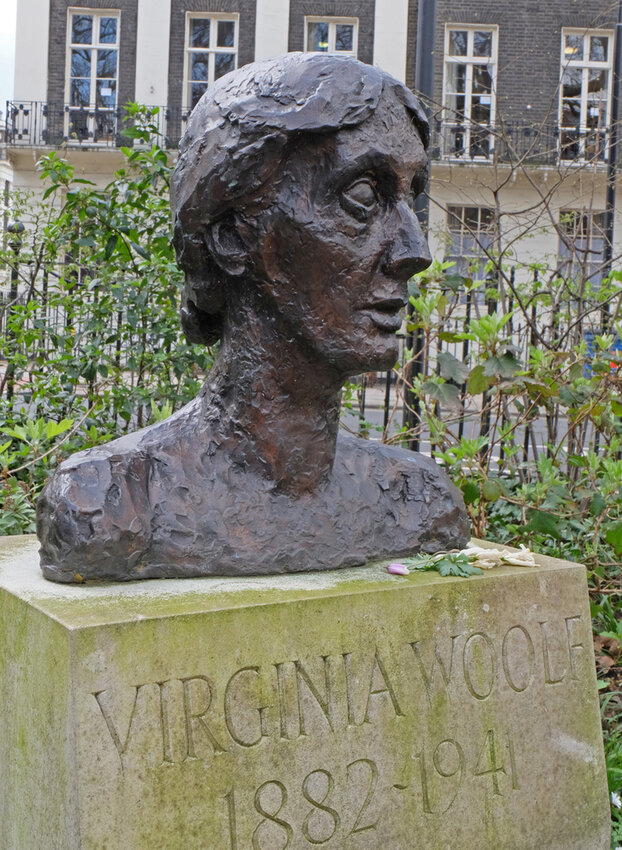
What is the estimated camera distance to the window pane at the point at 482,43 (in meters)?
20.4

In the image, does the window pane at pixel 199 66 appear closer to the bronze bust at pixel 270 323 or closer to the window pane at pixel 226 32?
the window pane at pixel 226 32

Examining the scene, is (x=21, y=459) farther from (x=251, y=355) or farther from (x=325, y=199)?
(x=325, y=199)

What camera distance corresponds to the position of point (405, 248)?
106 inches

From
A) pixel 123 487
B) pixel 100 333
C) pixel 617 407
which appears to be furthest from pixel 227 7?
pixel 123 487

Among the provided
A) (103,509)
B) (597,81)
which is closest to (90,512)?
(103,509)

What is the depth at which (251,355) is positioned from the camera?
2.86 meters

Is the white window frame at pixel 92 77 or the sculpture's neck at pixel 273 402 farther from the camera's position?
the white window frame at pixel 92 77

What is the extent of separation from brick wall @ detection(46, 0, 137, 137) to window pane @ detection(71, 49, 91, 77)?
0.64ft

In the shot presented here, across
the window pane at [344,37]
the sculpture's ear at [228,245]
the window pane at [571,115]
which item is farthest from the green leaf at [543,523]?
the window pane at [344,37]

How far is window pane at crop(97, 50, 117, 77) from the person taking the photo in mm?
21672

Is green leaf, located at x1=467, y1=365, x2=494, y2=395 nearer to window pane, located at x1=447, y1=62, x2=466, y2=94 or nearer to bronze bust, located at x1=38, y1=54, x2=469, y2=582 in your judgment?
bronze bust, located at x1=38, y1=54, x2=469, y2=582

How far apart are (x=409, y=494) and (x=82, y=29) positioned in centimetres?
2128

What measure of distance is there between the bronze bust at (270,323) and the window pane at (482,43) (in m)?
19.1

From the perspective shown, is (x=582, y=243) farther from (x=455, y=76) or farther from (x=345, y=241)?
(x=455, y=76)
